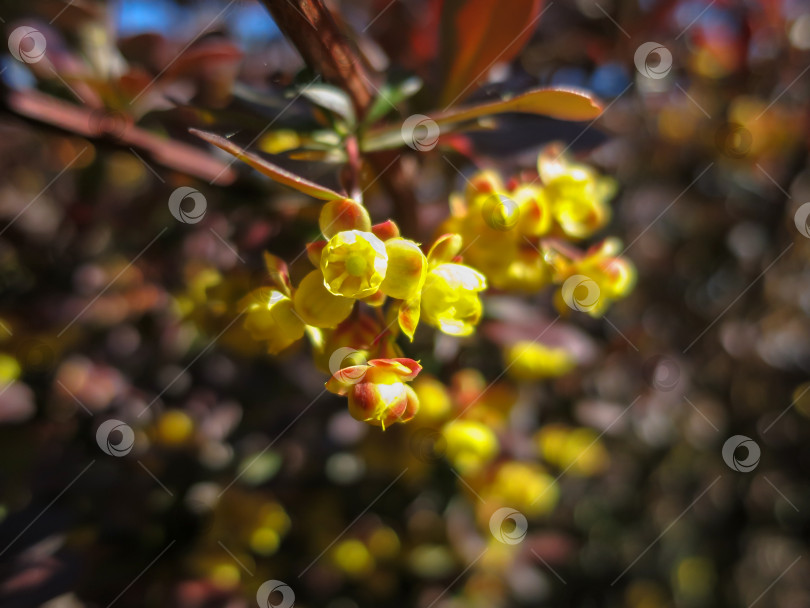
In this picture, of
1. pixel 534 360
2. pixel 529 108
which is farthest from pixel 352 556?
pixel 529 108

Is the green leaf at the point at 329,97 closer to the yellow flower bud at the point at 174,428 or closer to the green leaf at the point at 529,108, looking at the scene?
the green leaf at the point at 529,108

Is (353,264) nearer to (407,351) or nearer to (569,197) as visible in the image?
(407,351)

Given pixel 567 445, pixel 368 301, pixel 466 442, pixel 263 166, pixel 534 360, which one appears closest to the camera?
pixel 263 166

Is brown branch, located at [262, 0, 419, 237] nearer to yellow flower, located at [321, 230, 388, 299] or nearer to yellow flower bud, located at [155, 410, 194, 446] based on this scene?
yellow flower, located at [321, 230, 388, 299]

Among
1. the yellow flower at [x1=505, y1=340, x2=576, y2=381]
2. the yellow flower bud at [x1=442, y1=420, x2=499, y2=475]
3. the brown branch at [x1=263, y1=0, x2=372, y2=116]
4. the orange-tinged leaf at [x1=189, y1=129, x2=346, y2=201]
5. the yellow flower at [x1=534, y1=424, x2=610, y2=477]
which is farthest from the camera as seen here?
the yellow flower at [x1=534, y1=424, x2=610, y2=477]

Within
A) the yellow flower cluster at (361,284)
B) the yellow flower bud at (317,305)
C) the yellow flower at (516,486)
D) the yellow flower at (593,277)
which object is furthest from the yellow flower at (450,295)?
the yellow flower at (516,486)

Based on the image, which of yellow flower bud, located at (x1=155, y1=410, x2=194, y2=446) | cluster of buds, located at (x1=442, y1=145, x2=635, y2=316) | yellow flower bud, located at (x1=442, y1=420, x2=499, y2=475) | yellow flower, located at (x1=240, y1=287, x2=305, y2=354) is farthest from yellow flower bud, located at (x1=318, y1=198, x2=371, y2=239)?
yellow flower bud, located at (x1=155, y1=410, x2=194, y2=446)
